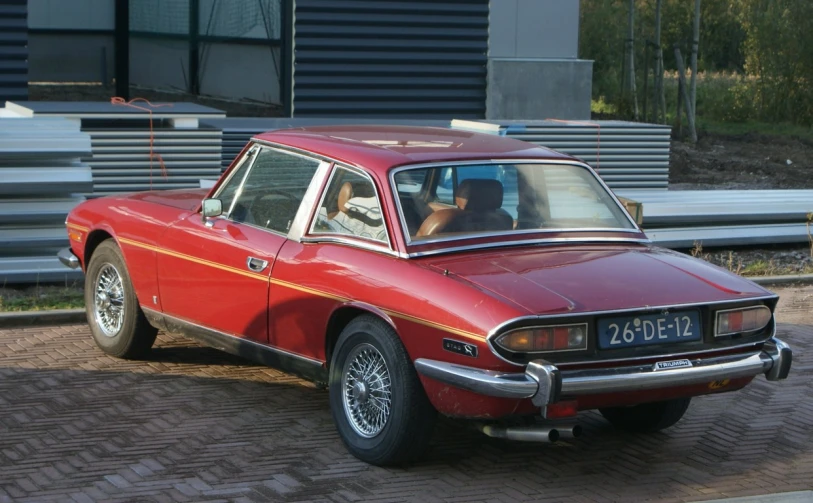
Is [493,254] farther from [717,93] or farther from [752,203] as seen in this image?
[717,93]

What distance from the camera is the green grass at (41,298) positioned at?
9016 mm

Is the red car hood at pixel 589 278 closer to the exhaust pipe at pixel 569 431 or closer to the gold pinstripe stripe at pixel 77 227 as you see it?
the exhaust pipe at pixel 569 431

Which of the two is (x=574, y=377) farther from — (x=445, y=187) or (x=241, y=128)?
(x=241, y=128)

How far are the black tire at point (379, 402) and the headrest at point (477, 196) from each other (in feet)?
2.68

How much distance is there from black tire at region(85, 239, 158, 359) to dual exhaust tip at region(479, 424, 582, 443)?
115 inches

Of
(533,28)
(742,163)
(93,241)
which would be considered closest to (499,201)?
(93,241)

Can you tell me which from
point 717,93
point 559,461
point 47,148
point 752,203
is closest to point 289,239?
point 559,461

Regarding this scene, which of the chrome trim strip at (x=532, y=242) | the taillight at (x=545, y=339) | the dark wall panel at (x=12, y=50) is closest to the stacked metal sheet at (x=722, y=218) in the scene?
the chrome trim strip at (x=532, y=242)

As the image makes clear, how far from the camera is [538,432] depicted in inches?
210

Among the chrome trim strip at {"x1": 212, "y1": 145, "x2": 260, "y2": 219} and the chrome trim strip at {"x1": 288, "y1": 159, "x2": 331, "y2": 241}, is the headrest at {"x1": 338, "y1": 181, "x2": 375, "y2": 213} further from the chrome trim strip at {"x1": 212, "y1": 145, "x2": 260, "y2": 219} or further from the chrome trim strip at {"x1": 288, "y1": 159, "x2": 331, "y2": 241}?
the chrome trim strip at {"x1": 212, "y1": 145, "x2": 260, "y2": 219}

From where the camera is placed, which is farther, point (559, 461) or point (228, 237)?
point (228, 237)

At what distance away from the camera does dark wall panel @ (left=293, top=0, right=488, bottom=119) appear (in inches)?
693

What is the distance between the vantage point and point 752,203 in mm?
12734

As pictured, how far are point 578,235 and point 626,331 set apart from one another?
0.97 meters
